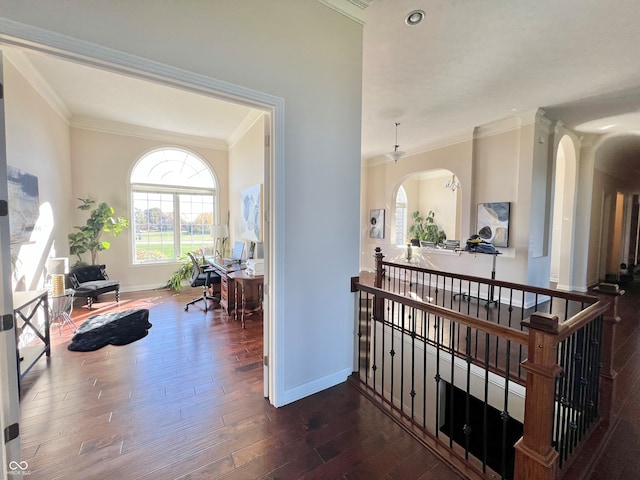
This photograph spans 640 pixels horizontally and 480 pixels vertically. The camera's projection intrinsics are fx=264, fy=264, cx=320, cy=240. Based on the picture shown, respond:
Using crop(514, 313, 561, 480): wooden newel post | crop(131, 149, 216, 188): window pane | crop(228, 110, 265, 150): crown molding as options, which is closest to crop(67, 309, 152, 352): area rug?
crop(131, 149, 216, 188): window pane

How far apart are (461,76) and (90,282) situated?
6544mm

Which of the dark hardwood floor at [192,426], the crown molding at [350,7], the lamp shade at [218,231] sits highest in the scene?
the crown molding at [350,7]

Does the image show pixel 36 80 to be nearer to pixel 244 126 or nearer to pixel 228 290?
pixel 244 126

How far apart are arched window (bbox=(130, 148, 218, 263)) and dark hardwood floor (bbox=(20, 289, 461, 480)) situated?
3.35 meters

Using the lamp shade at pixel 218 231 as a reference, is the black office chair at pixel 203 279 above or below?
below

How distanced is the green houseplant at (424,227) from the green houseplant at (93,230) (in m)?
7.33

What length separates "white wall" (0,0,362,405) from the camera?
5.45 ft

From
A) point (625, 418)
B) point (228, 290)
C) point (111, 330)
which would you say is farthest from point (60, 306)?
point (625, 418)

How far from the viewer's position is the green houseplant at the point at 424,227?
24.3 ft

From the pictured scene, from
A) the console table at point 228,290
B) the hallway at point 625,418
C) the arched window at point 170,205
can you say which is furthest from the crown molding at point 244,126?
the hallway at point 625,418

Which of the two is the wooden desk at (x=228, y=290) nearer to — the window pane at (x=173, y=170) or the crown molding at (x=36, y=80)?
the window pane at (x=173, y=170)

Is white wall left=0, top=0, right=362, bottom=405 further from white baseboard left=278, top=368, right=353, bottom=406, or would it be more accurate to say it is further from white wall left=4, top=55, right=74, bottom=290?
white wall left=4, top=55, right=74, bottom=290

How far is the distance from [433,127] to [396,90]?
1881mm

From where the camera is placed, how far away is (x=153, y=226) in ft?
19.5
